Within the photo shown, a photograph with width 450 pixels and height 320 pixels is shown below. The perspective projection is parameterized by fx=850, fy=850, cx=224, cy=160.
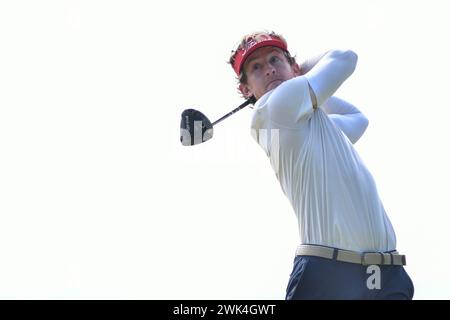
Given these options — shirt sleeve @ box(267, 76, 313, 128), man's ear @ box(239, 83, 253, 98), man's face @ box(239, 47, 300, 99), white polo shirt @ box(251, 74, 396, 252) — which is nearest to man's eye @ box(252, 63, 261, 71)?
man's face @ box(239, 47, 300, 99)

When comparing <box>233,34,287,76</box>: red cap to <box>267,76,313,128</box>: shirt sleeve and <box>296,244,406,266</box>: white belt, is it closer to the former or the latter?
<box>267,76,313,128</box>: shirt sleeve

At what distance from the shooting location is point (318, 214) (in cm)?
558

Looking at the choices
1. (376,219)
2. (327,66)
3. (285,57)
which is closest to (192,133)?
(285,57)

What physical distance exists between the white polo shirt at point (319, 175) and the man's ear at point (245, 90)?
62cm

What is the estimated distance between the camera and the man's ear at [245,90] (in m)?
6.65

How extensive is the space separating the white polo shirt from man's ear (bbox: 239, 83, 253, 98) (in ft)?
2.04

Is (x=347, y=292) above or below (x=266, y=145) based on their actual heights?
below

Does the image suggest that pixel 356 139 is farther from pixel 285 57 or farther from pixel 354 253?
pixel 354 253

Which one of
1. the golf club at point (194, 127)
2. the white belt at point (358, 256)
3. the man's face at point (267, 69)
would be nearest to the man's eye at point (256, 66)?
the man's face at point (267, 69)

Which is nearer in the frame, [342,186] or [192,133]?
[342,186]

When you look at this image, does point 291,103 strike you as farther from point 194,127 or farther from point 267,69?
point 194,127

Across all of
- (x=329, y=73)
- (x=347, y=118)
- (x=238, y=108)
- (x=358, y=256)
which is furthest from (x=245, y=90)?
(x=358, y=256)

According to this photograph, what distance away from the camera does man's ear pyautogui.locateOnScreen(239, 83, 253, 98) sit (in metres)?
6.65
